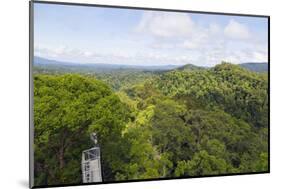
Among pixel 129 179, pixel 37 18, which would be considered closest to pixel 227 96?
pixel 129 179

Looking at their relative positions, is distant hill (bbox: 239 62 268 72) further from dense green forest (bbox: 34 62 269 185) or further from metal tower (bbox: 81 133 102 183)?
metal tower (bbox: 81 133 102 183)

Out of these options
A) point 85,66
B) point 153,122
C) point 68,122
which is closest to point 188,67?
point 153,122

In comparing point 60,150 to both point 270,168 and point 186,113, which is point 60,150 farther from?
point 270,168

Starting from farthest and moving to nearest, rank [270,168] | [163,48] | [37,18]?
1. [270,168]
2. [163,48]
3. [37,18]

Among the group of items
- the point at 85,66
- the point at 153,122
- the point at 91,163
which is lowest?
the point at 91,163

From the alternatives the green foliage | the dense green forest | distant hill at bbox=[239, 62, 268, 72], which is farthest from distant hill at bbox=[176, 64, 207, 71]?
the green foliage

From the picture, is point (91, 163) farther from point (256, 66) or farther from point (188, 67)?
point (256, 66)
